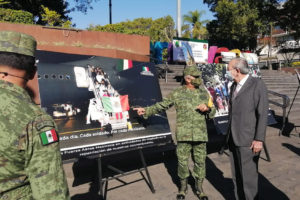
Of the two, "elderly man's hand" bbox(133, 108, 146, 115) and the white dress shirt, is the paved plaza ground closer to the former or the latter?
"elderly man's hand" bbox(133, 108, 146, 115)

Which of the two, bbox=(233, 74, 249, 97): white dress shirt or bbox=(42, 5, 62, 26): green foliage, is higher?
bbox=(42, 5, 62, 26): green foliage

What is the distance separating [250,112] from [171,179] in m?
1.97

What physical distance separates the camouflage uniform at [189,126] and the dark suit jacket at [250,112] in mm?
573

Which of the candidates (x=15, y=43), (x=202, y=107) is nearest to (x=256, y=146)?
(x=202, y=107)

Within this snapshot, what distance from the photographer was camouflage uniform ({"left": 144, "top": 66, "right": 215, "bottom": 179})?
133 inches

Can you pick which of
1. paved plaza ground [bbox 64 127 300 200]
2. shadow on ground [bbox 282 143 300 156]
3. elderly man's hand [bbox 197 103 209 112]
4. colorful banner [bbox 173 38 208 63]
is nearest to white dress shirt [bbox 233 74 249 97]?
elderly man's hand [bbox 197 103 209 112]

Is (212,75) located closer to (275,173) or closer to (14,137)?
(275,173)

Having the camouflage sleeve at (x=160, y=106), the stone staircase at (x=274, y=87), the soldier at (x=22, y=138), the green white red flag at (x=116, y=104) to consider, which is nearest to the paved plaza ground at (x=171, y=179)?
the green white red flag at (x=116, y=104)

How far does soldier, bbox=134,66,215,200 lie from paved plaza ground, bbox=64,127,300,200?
1.38 feet

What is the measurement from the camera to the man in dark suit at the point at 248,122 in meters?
2.74

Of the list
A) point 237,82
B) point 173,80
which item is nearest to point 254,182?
point 237,82

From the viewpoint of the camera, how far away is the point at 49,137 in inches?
43.8

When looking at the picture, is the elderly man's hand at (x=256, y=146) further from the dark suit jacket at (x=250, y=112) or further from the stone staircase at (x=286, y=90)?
the stone staircase at (x=286, y=90)

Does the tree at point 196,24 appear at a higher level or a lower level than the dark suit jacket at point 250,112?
higher
